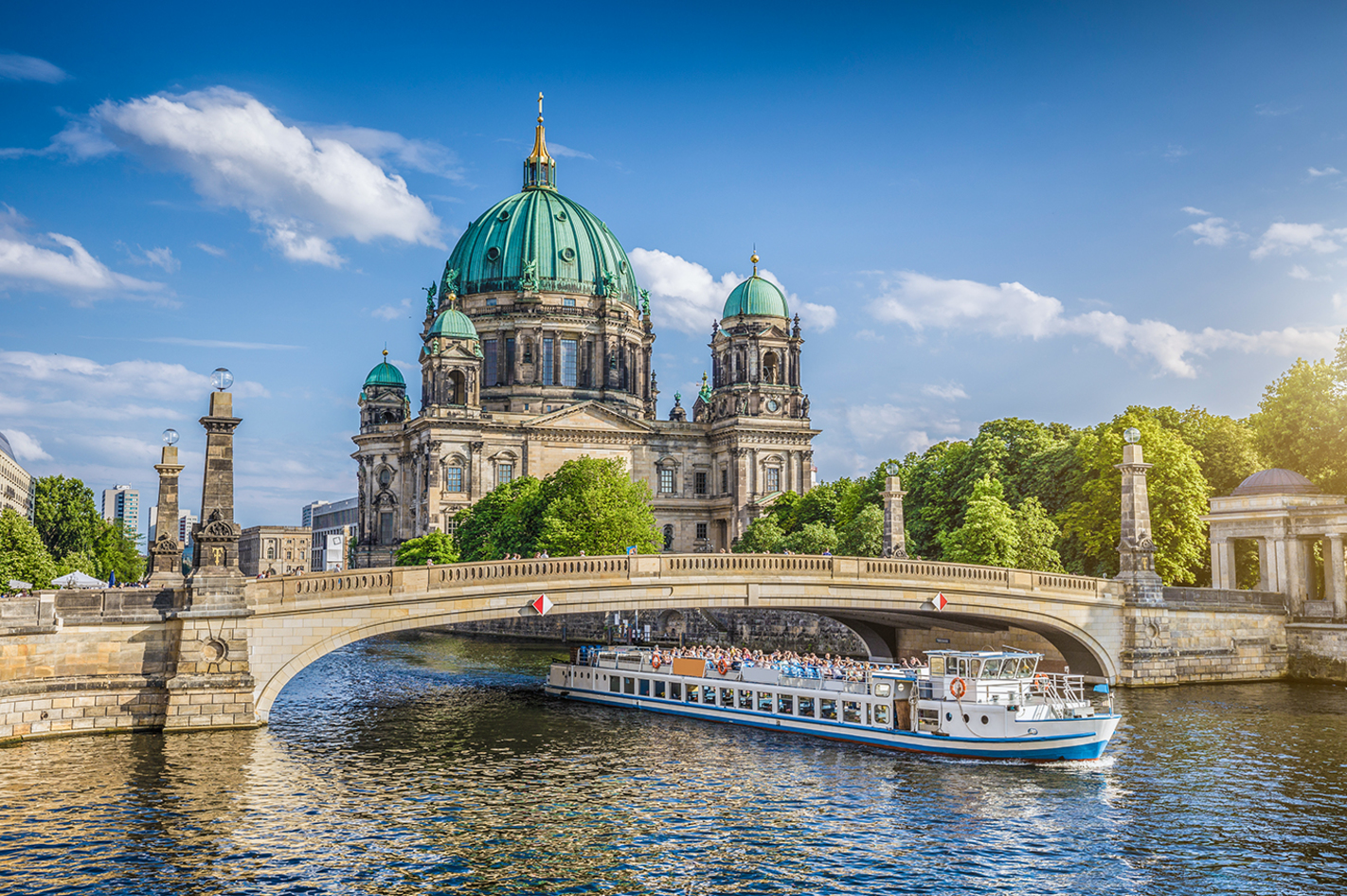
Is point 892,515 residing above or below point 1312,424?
below

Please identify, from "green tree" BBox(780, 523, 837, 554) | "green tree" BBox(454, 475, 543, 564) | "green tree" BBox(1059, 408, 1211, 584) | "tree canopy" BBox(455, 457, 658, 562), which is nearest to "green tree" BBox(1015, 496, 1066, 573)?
"green tree" BBox(1059, 408, 1211, 584)

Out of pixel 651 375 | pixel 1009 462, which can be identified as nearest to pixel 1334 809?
pixel 1009 462

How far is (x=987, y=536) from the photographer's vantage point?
6197 centimetres

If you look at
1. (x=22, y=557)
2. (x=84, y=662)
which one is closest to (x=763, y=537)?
(x=22, y=557)

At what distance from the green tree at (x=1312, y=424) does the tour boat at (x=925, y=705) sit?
21.7 meters

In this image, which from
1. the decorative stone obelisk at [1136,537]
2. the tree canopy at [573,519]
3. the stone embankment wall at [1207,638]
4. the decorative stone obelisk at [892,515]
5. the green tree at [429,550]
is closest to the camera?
the stone embankment wall at [1207,638]

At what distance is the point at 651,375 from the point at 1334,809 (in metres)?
110

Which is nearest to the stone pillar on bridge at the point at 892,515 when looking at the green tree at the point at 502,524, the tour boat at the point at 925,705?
the tour boat at the point at 925,705

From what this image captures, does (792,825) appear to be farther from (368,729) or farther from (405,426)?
(405,426)

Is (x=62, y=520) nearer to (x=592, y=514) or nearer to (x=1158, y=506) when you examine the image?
(x=592, y=514)

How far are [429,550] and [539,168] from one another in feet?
183

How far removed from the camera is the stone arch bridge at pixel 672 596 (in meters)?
37.6

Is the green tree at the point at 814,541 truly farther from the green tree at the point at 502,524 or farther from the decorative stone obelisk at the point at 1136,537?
the decorative stone obelisk at the point at 1136,537

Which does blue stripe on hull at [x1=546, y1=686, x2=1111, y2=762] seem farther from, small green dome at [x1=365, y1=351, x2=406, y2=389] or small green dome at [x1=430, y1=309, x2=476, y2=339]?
small green dome at [x1=365, y1=351, x2=406, y2=389]
